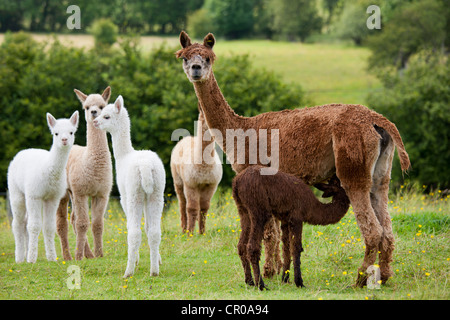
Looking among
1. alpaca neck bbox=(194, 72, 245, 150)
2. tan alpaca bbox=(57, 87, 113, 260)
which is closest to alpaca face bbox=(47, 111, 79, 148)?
tan alpaca bbox=(57, 87, 113, 260)

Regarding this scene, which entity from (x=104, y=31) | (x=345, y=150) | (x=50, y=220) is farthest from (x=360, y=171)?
(x=104, y=31)

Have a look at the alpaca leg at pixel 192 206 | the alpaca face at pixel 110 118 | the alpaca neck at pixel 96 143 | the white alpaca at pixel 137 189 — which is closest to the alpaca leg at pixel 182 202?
the alpaca leg at pixel 192 206

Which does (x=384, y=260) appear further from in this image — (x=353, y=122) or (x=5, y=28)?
(x=5, y=28)

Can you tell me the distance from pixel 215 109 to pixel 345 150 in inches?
74.0

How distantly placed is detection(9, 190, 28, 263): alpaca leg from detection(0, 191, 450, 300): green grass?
0.27 metres

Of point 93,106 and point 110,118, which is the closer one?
point 110,118

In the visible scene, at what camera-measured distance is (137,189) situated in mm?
7137

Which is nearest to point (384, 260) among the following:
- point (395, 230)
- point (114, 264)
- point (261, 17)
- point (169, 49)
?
point (395, 230)

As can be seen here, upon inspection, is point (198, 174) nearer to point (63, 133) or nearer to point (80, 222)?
point (80, 222)

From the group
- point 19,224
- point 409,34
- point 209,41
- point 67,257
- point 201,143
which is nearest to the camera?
point 209,41

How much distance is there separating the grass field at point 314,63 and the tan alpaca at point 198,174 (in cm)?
3153

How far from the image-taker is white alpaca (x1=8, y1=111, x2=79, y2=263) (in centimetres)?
851

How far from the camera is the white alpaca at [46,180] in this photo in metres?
8.51

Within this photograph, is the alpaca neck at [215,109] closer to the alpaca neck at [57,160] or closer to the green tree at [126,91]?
the alpaca neck at [57,160]
